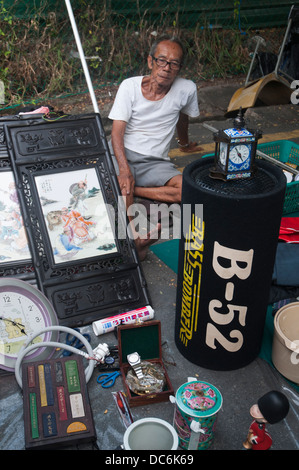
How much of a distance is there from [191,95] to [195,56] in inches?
137

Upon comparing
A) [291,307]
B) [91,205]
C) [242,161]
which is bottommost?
[291,307]

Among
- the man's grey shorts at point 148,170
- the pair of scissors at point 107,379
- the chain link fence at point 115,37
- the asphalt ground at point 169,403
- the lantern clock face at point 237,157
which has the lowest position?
the asphalt ground at point 169,403

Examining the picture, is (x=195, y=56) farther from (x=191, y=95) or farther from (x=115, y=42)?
(x=191, y=95)

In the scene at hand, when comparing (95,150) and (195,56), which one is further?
(195,56)

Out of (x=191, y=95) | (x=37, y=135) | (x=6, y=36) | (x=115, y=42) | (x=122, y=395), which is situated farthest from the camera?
(x=115, y=42)

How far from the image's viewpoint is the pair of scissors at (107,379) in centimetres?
268

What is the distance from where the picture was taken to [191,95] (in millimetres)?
4125

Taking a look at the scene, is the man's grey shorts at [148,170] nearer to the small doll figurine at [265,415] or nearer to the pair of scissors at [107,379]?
the pair of scissors at [107,379]

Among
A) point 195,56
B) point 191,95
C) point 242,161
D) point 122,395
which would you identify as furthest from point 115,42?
point 122,395

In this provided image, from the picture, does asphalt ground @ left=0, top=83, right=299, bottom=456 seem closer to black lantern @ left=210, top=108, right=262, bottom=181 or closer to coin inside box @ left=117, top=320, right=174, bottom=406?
coin inside box @ left=117, top=320, right=174, bottom=406

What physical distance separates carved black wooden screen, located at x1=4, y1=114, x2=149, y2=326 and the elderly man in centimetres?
46

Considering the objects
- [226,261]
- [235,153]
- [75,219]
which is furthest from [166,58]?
[226,261]

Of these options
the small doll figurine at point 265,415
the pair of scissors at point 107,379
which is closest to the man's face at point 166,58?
the pair of scissors at point 107,379

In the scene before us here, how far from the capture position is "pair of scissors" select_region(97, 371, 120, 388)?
8.79ft
